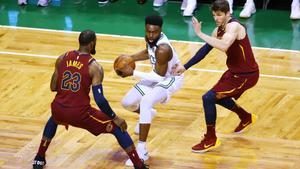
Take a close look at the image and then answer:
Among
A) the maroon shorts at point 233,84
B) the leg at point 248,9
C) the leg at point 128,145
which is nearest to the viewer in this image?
the leg at point 128,145

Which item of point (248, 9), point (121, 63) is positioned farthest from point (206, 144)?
point (248, 9)

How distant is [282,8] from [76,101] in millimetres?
6490

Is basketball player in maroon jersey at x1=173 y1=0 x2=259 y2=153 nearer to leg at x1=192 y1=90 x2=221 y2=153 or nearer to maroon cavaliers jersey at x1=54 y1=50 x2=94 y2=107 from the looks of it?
leg at x1=192 y1=90 x2=221 y2=153

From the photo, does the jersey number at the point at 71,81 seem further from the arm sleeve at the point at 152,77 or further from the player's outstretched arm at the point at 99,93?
the arm sleeve at the point at 152,77

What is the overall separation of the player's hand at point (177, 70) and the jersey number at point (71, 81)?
1.18 meters

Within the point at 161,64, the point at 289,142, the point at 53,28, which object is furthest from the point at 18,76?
the point at 289,142

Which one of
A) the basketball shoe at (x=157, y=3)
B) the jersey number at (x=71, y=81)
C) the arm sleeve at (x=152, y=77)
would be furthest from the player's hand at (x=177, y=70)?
the basketball shoe at (x=157, y=3)

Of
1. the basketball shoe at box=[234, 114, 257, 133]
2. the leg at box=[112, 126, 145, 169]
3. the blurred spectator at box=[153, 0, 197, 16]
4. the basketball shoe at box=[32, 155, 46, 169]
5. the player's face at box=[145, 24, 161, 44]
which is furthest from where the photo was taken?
the blurred spectator at box=[153, 0, 197, 16]

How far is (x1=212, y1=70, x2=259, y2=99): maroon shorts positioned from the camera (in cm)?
779

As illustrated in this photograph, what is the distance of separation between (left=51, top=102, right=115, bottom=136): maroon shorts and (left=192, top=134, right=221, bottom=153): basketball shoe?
1109 mm

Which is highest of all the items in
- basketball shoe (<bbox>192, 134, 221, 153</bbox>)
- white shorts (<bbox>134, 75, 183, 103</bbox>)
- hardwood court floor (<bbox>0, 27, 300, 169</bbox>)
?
white shorts (<bbox>134, 75, 183, 103</bbox>)

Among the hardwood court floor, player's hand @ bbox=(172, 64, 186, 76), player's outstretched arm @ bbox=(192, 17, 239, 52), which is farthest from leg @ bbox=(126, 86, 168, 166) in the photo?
player's outstretched arm @ bbox=(192, 17, 239, 52)

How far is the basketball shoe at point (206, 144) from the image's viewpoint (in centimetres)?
786

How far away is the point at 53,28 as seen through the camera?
1204 centimetres
